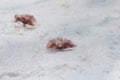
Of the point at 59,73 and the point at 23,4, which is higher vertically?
the point at 23,4

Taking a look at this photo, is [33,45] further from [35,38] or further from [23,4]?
[23,4]

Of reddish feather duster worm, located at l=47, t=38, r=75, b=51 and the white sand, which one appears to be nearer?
the white sand

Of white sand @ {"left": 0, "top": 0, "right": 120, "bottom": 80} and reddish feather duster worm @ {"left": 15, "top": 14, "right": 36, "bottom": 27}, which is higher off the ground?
reddish feather duster worm @ {"left": 15, "top": 14, "right": 36, "bottom": 27}

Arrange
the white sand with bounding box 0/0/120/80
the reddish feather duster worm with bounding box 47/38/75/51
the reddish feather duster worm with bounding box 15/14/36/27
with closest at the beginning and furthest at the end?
the white sand with bounding box 0/0/120/80 < the reddish feather duster worm with bounding box 47/38/75/51 < the reddish feather duster worm with bounding box 15/14/36/27

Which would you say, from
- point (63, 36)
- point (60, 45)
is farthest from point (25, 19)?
point (60, 45)

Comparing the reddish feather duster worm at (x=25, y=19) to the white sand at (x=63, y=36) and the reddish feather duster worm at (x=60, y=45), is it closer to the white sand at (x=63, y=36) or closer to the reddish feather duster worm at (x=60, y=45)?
the white sand at (x=63, y=36)

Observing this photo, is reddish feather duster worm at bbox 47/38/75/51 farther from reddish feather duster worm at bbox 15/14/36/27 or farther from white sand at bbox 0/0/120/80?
reddish feather duster worm at bbox 15/14/36/27

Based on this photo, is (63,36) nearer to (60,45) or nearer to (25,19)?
(60,45)

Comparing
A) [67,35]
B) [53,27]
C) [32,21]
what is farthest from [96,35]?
[32,21]

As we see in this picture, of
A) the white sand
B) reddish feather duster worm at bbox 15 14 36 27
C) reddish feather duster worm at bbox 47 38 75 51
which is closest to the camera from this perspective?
the white sand

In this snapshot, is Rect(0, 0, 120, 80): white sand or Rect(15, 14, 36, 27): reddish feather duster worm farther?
Rect(15, 14, 36, 27): reddish feather duster worm

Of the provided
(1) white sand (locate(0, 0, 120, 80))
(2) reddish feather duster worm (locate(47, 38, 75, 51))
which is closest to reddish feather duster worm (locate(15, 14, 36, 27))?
(1) white sand (locate(0, 0, 120, 80))
